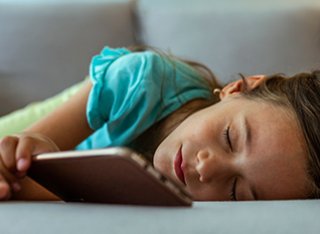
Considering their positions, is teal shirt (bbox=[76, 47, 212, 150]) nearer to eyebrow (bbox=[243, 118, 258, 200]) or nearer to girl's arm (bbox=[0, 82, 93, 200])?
girl's arm (bbox=[0, 82, 93, 200])

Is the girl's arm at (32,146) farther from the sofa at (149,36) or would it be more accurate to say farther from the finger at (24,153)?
the sofa at (149,36)

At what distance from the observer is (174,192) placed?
22.7 inches

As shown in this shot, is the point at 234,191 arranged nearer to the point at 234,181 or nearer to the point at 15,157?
the point at 234,181

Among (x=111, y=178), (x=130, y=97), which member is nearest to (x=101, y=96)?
(x=130, y=97)

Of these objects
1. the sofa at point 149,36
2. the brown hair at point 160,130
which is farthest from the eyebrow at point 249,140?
the sofa at point 149,36

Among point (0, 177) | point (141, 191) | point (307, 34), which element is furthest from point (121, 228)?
point (307, 34)

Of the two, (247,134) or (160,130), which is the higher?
(247,134)

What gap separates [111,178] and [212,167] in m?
0.31

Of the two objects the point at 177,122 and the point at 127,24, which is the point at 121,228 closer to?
the point at 177,122

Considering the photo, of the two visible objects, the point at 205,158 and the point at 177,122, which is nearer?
the point at 205,158

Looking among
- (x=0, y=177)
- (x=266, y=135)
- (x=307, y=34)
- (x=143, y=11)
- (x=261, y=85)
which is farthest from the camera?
(x=143, y=11)

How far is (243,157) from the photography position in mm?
875

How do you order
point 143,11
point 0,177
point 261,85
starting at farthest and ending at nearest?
1. point 143,11
2. point 261,85
3. point 0,177

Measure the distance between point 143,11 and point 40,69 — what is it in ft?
1.01
